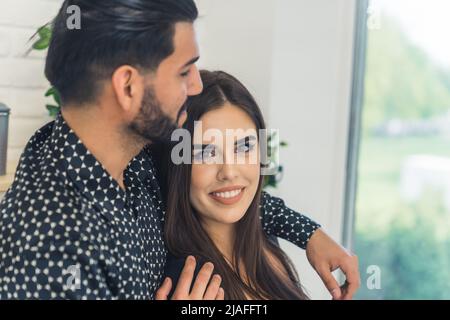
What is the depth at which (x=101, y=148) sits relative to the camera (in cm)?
88

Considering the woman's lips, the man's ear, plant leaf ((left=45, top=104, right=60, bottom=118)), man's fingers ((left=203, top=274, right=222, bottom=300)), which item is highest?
the man's ear

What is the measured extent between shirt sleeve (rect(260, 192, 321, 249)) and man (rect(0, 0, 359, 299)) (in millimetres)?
235

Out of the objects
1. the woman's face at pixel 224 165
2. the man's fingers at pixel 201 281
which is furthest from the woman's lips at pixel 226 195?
the man's fingers at pixel 201 281

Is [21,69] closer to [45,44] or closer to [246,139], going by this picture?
[45,44]

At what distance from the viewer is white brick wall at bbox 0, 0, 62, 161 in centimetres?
106

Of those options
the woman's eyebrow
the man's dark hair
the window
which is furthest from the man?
the window

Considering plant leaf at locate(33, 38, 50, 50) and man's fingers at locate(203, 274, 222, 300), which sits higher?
plant leaf at locate(33, 38, 50, 50)

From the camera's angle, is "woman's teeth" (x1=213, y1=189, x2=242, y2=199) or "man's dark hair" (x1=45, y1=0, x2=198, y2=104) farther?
"woman's teeth" (x1=213, y1=189, x2=242, y2=199)

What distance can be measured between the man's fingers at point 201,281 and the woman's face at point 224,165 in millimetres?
87

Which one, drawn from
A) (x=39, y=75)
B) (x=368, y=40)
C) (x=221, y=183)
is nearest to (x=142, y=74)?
(x=221, y=183)

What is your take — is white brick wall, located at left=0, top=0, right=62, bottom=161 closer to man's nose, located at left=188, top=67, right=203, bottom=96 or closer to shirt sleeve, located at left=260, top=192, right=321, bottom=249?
man's nose, located at left=188, top=67, right=203, bottom=96

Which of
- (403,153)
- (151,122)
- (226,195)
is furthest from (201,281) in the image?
(403,153)

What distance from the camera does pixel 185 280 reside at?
3.08ft

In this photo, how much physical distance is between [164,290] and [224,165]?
204mm
